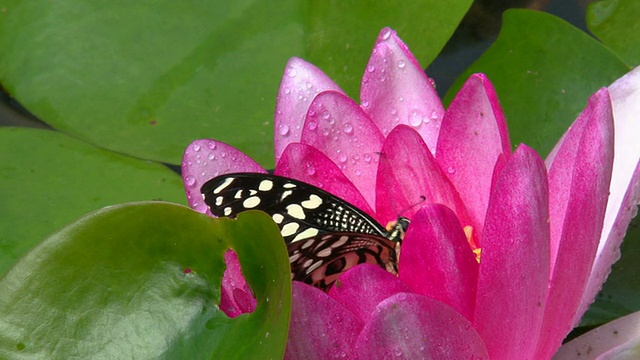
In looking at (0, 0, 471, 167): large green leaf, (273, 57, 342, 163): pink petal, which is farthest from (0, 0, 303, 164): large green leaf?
(273, 57, 342, 163): pink petal

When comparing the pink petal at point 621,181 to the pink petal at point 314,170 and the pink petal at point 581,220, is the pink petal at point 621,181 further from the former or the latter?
the pink petal at point 314,170

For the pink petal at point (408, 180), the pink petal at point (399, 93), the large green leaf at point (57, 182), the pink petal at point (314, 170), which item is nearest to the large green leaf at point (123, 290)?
the pink petal at point (314, 170)

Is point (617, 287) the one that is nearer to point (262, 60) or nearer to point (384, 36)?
point (384, 36)

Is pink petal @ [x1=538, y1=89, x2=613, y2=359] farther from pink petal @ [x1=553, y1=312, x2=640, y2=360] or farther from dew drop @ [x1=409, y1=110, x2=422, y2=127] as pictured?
dew drop @ [x1=409, y1=110, x2=422, y2=127]

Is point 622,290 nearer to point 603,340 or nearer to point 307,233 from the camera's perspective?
point 603,340

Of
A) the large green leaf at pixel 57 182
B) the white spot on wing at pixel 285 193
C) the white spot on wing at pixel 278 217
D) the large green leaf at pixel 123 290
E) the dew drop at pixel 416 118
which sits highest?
the dew drop at pixel 416 118
